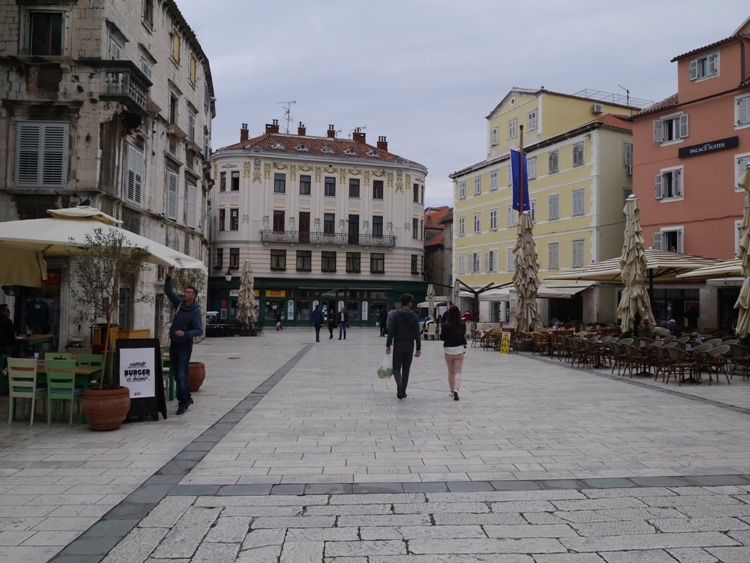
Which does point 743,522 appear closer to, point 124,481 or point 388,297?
point 124,481

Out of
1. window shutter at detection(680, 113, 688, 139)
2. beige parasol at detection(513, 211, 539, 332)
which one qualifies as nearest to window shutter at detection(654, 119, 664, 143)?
window shutter at detection(680, 113, 688, 139)

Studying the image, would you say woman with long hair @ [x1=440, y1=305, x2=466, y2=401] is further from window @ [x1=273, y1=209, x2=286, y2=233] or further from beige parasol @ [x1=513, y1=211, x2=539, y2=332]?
window @ [x1=273, y1=209, x2=286, y2=233]

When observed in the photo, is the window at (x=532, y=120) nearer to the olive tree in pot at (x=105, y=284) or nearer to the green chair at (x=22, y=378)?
the olive tree in pot at (x=105, y=284)

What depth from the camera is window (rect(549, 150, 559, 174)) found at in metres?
37.7

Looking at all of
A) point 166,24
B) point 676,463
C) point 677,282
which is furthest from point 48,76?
point 677,282

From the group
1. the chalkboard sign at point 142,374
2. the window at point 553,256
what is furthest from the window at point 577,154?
the chalkboard sign at point 142,374

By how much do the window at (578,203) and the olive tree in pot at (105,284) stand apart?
3007cm

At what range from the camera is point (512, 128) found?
42312 millimetres

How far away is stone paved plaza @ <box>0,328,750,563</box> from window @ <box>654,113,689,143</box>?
2113cm

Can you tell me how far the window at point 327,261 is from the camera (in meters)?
52.8

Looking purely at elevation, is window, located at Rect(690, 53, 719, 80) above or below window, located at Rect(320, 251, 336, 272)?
above

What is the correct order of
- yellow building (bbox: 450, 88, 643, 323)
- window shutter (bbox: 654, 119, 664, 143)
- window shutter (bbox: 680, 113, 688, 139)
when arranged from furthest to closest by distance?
yellow building (bbox: 450, 88, 643, 323)
window shutter (bbox: 654, 119, 664, 143)
window shutter (bbox: 680, 113, 688, 139)

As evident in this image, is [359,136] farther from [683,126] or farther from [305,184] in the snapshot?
[683,126]

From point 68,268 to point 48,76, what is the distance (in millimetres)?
5170
